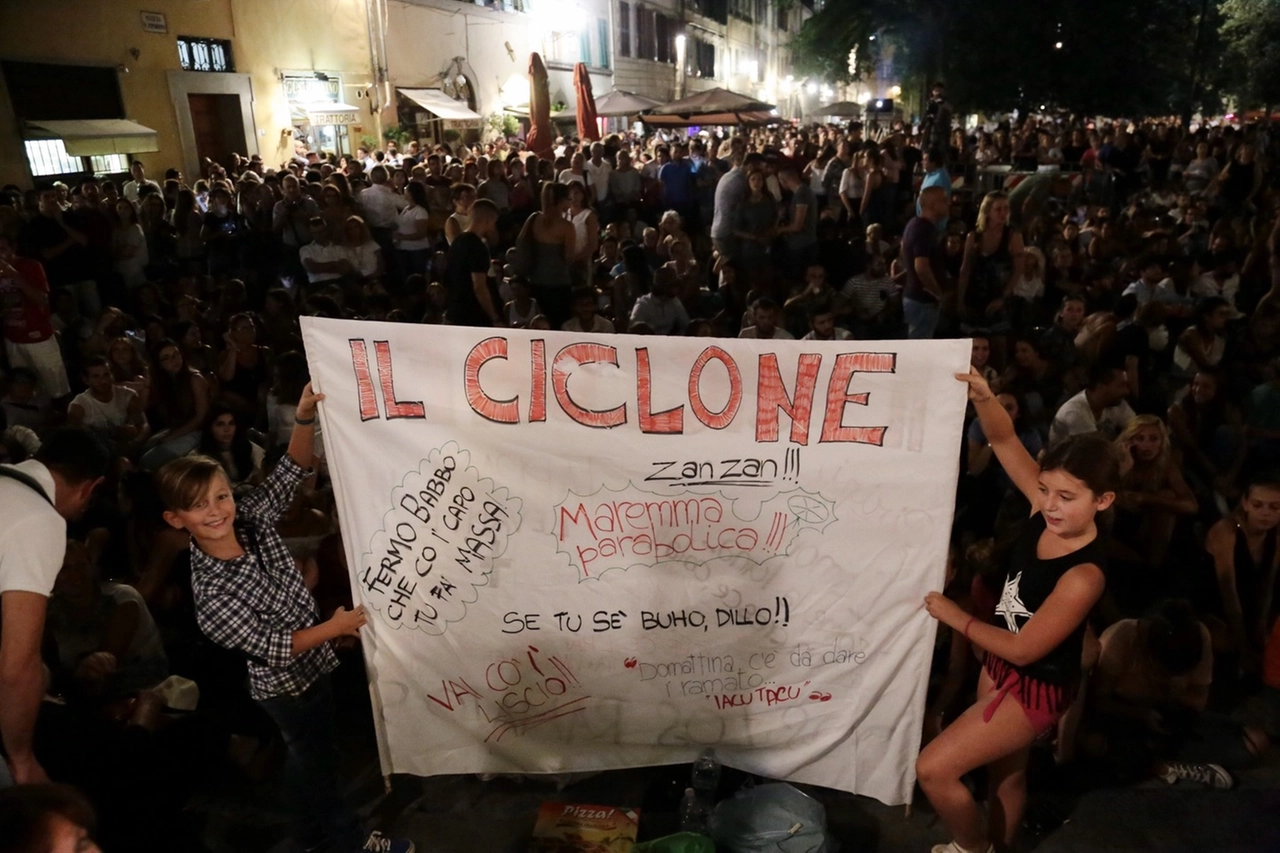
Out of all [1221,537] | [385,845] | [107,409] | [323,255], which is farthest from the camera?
[323,255]

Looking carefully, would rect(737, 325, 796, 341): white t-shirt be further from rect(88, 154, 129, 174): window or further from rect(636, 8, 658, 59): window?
rect(636, 8, 658, 59): window

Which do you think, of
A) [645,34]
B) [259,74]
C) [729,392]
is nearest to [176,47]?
[259,74]

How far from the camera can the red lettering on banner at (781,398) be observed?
9.45ft

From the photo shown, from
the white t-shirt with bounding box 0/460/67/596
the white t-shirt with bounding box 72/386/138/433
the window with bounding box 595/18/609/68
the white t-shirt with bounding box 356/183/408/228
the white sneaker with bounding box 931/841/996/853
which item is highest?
the window with bounding box 595/18/609/68

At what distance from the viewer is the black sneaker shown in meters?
3.43

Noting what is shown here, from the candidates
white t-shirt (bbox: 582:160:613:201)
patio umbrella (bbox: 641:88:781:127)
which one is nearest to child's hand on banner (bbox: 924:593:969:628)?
white t-shirt (bbox: 582:160:613:201)

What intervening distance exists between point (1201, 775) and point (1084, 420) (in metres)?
1.94

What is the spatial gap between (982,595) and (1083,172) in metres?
12.4

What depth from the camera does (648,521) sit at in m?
2.97

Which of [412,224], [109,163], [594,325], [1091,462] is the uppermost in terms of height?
[109,163]

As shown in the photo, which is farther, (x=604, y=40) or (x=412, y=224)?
(x=604, y=40)

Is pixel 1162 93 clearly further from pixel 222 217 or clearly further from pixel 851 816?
pixel 851 816

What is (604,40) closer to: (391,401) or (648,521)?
(391,401)

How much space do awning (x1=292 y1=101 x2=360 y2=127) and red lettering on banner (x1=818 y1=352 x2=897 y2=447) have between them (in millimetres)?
19627
